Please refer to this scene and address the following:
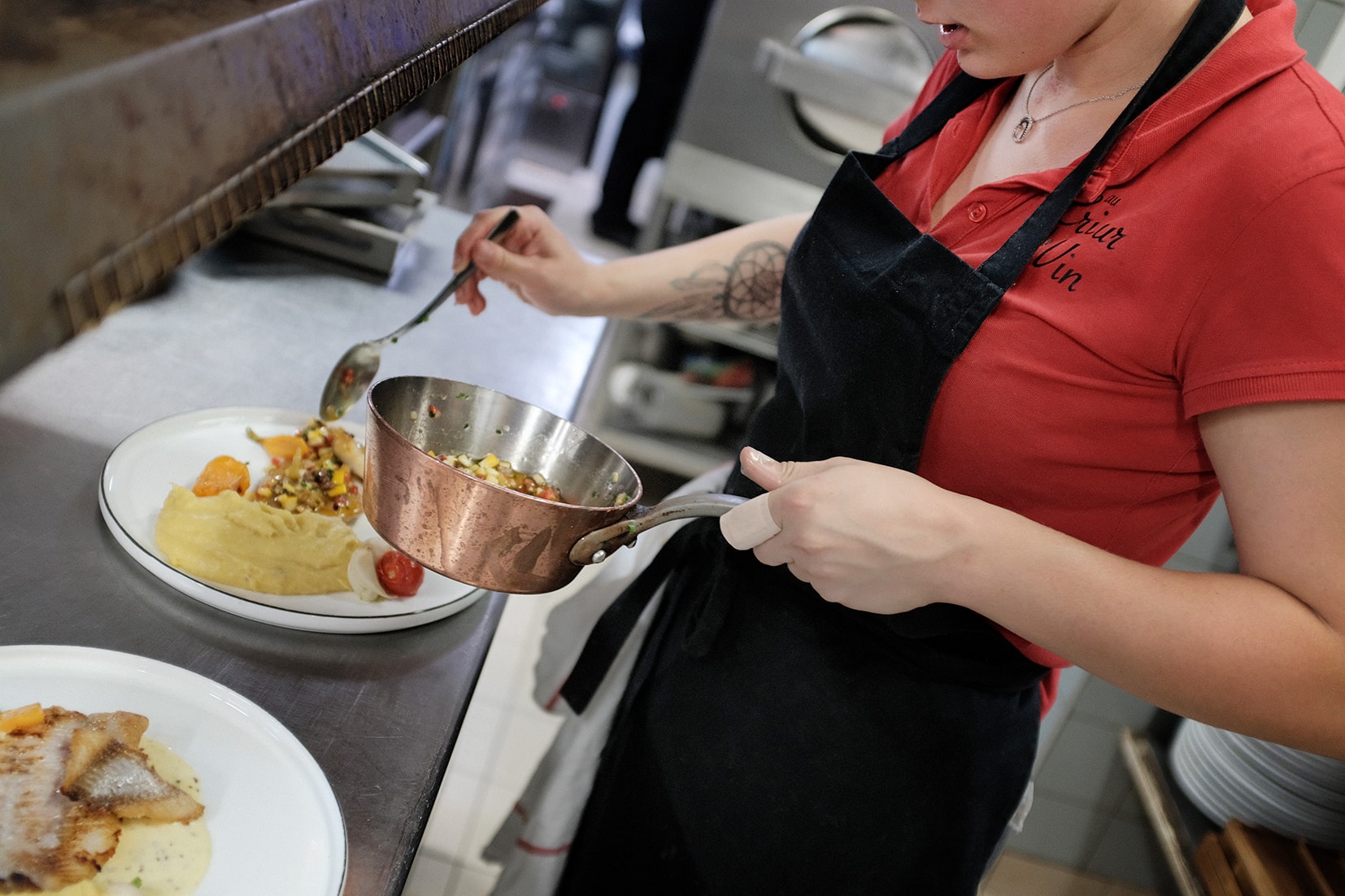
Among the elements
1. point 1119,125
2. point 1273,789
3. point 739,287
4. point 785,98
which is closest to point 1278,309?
point 1119,125

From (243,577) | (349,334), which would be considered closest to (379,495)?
(243,577)

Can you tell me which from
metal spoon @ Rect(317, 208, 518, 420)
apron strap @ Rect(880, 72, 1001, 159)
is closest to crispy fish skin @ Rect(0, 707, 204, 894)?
metal spoon @ Rect(317, 208, 518, 420)

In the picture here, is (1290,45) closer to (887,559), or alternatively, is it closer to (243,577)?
(887,559)

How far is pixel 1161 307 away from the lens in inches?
32.4

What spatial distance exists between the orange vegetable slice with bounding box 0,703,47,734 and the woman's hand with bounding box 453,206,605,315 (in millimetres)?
751

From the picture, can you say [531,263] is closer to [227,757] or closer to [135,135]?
[227,757]

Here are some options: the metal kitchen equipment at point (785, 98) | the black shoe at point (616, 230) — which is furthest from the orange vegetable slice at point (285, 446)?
the black shoe at point (616, 230)

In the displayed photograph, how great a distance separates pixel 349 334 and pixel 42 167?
A: 130 centimetres

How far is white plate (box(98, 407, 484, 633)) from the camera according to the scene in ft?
2.98

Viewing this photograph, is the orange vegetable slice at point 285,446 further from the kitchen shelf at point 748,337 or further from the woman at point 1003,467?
the kitchen shelf at point 748,337

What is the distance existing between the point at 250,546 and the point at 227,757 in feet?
0.86

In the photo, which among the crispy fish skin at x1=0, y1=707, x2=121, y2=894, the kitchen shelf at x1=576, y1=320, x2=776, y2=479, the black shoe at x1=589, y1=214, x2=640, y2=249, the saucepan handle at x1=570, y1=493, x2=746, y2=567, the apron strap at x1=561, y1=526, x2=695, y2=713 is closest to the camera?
the crispy fish skin at x1=0, y1=707, x2=121, y2=894

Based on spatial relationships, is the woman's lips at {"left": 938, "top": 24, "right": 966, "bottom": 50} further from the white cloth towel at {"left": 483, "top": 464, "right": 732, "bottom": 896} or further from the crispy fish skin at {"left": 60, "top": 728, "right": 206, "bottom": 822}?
the crispy fish skin at {"left": 60, "top": 728, "right": 206, "bottom": 822}

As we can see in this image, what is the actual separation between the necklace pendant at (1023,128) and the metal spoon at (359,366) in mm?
605
